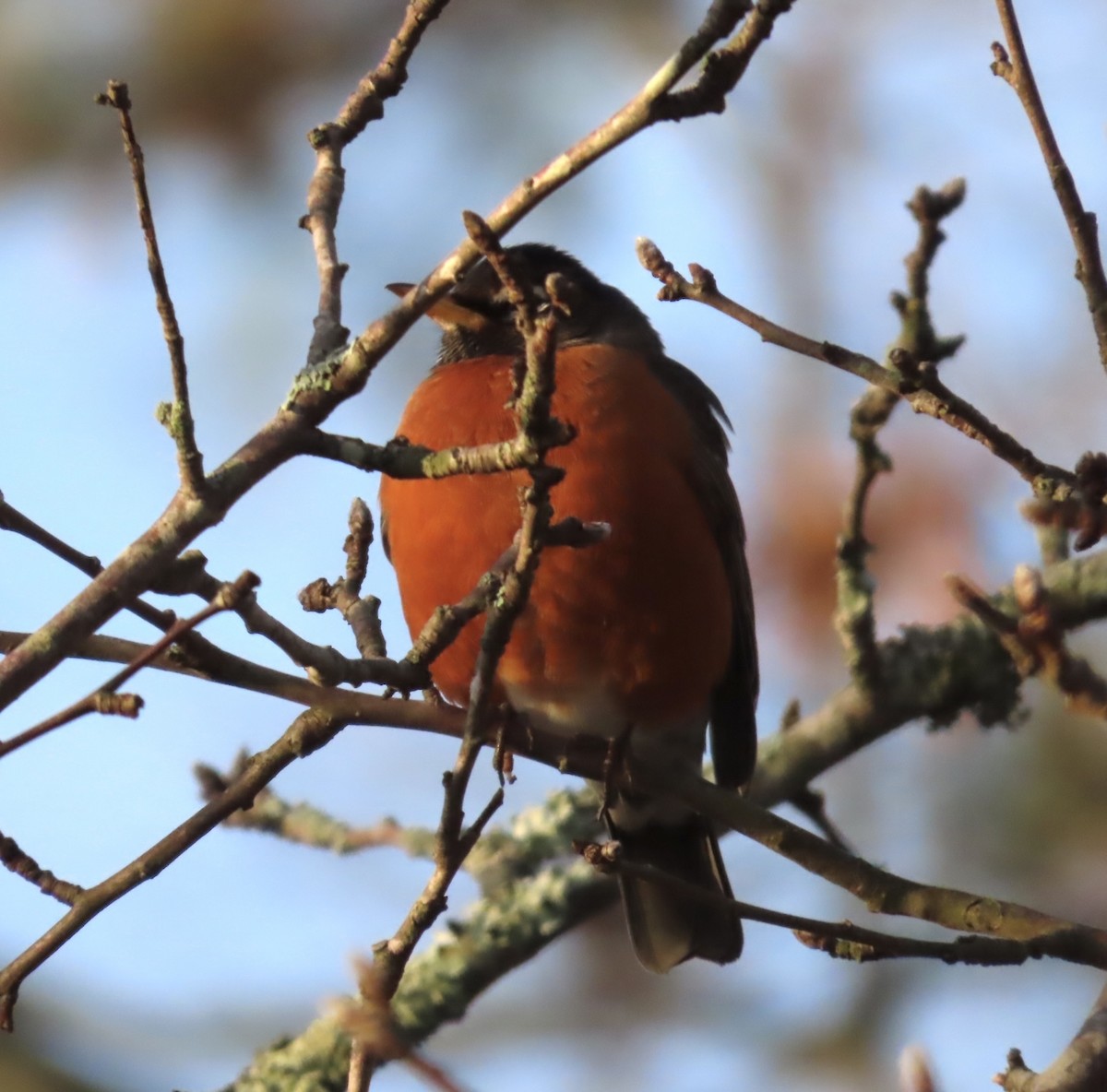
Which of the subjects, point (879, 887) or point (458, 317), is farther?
point (458, 317)

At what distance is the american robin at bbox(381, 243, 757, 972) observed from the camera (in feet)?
14.6

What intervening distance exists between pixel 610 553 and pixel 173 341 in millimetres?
2148

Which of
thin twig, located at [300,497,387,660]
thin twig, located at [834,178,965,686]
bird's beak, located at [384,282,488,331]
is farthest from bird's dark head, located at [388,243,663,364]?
thin twig, located at [300,497,387,660]

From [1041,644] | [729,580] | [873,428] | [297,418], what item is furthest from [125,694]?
[729,580]

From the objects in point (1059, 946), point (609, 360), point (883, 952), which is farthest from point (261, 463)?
point (609, 360)

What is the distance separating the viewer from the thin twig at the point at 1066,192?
2.50m

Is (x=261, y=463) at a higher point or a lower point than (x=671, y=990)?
lower

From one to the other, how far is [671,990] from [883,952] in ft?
14.9

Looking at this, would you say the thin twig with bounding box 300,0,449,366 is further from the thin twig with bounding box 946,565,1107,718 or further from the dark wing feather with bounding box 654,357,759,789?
the dark wing feather with bounding box 654,357,759,789

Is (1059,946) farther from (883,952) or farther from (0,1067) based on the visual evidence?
(0,1067)

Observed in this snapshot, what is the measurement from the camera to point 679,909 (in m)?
5.49

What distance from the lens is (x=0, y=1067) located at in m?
5.09

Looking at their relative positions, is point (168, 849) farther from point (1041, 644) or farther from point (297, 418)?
point (1041, 644)

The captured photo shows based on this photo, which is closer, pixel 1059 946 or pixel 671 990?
pixel 1059 946
